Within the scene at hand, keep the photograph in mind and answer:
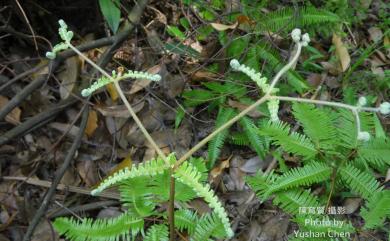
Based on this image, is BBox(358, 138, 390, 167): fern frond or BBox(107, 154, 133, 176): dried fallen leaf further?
BBox(107, 154, 133, 176): dried fallen leaf

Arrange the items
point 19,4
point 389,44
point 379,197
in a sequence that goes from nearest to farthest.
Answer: point 379,197
point 19,4
point 389,44

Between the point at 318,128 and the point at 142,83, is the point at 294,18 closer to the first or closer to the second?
the point at 318,128

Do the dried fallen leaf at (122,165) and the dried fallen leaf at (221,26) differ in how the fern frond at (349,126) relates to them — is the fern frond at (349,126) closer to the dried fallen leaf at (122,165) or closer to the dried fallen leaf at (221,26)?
the dried fallen leaf at (221,26)

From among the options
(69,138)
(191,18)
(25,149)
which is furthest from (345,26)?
(25,149)

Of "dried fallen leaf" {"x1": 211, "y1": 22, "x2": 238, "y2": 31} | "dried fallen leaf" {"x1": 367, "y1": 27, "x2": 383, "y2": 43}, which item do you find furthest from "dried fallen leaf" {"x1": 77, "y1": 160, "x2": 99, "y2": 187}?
"dried fallen leaf" {"x1": 367, "y1": 27, "x2": 383, "y2": 43}

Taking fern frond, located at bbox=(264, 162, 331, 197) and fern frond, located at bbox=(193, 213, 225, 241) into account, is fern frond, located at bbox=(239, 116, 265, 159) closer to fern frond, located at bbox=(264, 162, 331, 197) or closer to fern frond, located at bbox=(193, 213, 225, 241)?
fern frond, located at bbox=(264, 162, 331, 197)

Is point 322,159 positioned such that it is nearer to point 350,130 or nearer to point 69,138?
point 350,130

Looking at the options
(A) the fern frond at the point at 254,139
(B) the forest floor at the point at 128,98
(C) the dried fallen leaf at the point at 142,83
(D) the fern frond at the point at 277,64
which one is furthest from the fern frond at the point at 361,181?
(C) the dried fallen leaf at the point at 142,83
